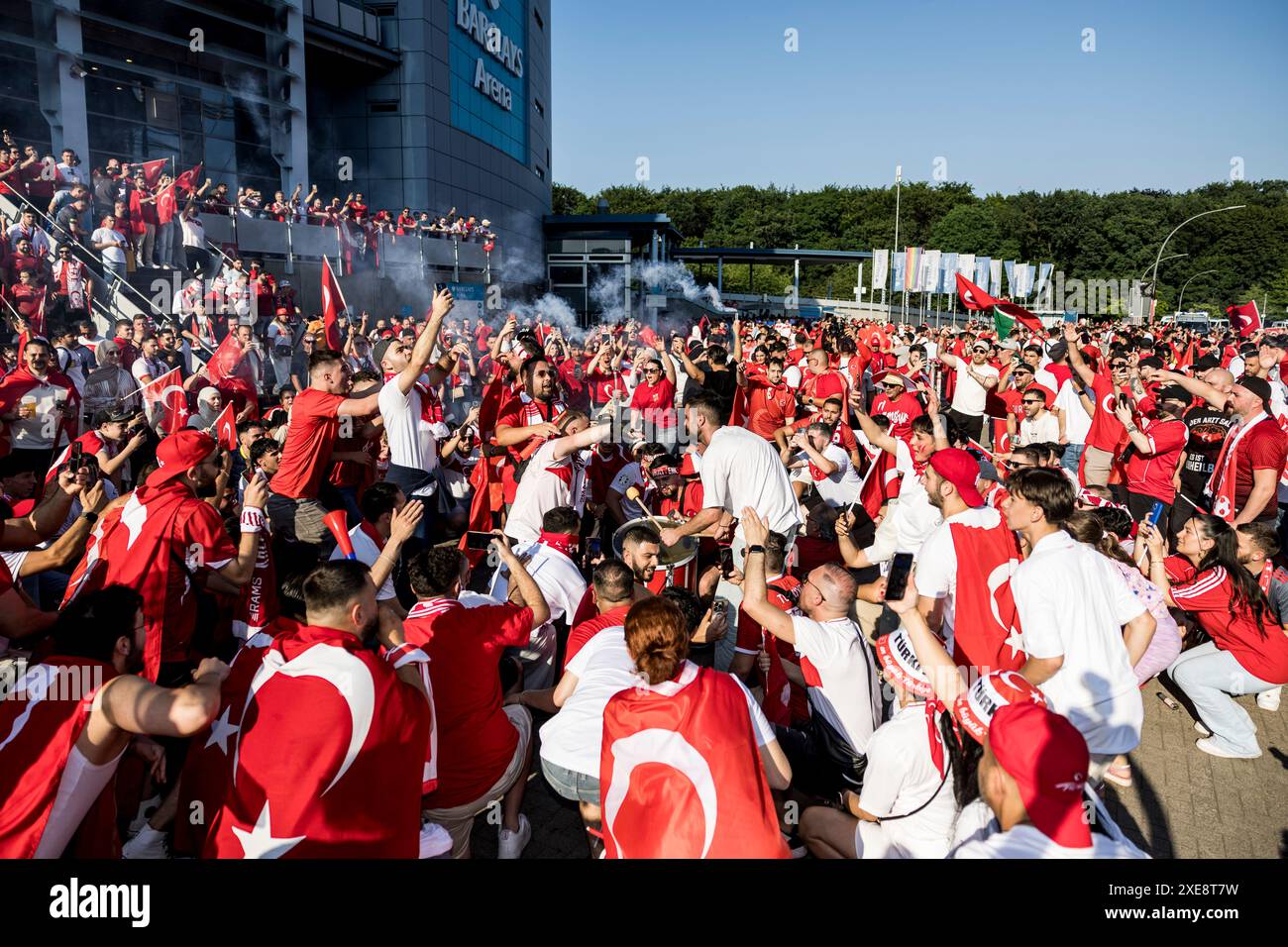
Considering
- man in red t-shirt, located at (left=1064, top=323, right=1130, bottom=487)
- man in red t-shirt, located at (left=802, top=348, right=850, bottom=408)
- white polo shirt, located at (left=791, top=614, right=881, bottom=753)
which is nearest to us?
white polo shirt, located at (left=791, top=614, right=881, bottom=753)

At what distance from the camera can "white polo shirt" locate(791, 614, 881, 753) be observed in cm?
365

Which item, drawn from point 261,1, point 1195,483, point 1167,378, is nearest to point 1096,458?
point 1195,483

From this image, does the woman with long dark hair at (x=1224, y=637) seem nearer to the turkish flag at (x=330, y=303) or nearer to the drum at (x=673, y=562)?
the drum at (x=673, y=562)

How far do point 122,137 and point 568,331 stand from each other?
16.4 m

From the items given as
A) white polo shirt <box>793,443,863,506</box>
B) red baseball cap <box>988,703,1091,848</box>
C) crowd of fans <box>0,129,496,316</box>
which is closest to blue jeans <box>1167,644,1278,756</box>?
white polo shirt <box>793,443,863,506</box>

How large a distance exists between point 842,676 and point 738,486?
2133 millimetres

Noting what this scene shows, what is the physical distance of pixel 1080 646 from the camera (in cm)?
334

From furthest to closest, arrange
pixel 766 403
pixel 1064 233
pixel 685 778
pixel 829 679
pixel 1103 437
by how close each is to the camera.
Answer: pixel 1064 233
pixel 766 403
pixel 1103 437
pixel 829 679
pixel 685 778

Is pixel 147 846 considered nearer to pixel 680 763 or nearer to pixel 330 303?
pixel 680 763

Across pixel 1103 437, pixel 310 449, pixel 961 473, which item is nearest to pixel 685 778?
pixel 961 473

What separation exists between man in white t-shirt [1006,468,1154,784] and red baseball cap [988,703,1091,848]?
3.91ft

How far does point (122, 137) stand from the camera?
24250 millimetres

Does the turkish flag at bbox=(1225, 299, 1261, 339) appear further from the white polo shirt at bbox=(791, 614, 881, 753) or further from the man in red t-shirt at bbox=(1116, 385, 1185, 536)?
the white polo shirt at bbox=(791, 614, 881, 753)
